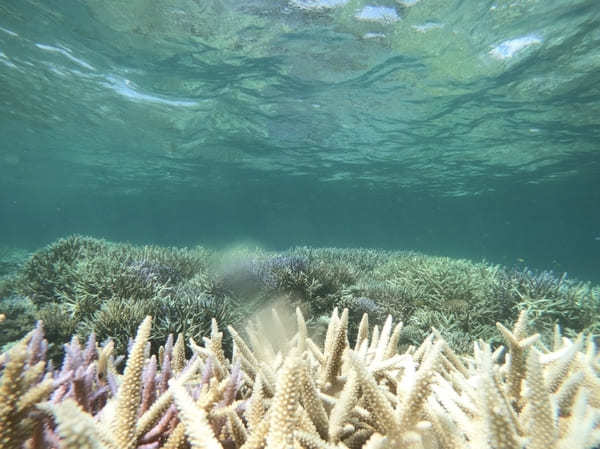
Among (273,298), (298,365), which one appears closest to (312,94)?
(273,298)

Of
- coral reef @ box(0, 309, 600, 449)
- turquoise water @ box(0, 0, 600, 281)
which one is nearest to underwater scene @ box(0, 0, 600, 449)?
coral reef @ box(0, 309, 600, 449)

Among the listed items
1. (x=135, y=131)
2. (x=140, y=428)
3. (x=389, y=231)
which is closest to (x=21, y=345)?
(x=140, y=428)

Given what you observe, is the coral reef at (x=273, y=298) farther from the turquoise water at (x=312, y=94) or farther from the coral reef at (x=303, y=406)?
the turquoise water at (x=312, y=94)

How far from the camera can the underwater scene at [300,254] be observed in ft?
4.29

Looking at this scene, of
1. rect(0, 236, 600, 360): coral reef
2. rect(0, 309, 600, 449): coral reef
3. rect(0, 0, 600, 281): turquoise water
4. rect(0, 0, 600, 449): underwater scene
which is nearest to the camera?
rect(0, 309, 600, 449): coral reef

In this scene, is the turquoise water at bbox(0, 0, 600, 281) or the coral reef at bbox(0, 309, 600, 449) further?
the turquoise water at bbox(0, 0, 600, 281)

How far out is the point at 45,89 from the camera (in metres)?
18.9

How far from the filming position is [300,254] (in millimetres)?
7562

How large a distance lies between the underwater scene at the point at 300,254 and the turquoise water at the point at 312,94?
14 cm

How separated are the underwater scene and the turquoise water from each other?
136 mm

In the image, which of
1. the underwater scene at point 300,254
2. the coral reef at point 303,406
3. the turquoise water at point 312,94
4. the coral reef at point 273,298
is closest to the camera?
the coral reef at point 303,406

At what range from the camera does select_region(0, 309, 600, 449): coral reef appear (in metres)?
1.06

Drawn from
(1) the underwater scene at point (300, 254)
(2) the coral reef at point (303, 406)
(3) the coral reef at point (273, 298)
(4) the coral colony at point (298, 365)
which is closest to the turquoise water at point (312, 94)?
(1) the underwater scene at point (300, 254)

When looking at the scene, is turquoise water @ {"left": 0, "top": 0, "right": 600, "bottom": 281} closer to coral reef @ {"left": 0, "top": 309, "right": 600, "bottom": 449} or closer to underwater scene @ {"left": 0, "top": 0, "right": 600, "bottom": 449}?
underwater scene @ {"left": 0, "top": 0, "right": 600, "bottom": 449}
